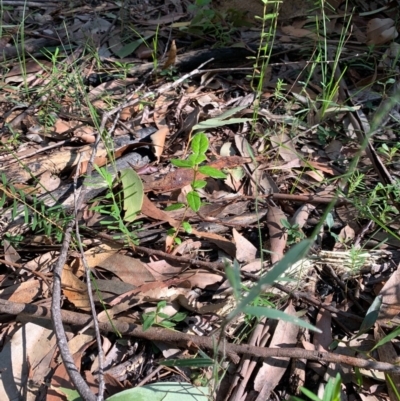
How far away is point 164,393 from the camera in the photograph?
1111 mm

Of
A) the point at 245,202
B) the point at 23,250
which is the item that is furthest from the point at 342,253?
the point at 23,250

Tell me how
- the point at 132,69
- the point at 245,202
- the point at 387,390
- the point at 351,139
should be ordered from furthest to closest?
the point at 132,69, the point at 351,139, the point at 245,202, the point at 387,390

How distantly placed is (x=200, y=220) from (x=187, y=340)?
464 millimetres

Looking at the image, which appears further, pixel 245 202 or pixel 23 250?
pixel 245 202

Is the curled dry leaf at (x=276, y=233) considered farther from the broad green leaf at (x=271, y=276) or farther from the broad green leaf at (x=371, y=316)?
the broad green leaf at (x=271, y=276)

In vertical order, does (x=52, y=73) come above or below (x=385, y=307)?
above

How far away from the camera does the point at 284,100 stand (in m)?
2.07

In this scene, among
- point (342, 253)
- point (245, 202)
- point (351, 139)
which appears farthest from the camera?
point (351, 139)

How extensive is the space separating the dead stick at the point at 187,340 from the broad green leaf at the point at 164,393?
0.37ft

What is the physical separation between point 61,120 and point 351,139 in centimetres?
119

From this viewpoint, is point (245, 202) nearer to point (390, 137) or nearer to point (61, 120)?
point (390, 137)

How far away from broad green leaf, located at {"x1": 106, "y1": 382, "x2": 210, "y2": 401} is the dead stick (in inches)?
4.4

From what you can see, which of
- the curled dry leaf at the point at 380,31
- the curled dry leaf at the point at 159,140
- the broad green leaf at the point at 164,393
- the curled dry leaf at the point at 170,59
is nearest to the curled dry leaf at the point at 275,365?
the broad green leaf at the point at 164,393

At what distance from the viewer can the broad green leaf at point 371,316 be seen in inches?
50.4
